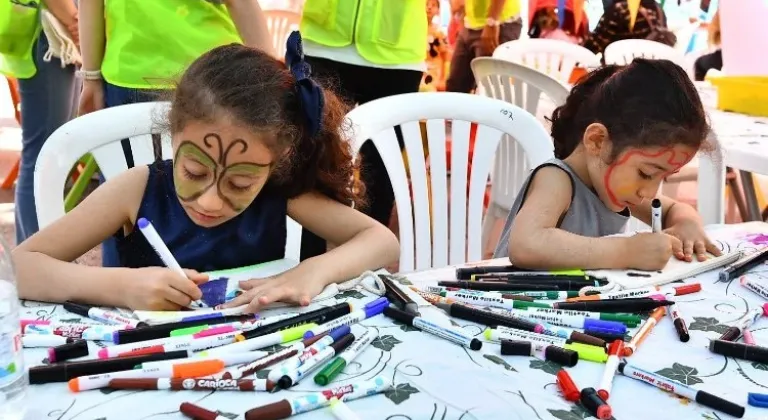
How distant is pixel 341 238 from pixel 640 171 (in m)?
0.49

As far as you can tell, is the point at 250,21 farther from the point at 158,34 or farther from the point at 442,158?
the point at 442,158

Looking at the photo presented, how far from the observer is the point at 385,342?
32.6 inches

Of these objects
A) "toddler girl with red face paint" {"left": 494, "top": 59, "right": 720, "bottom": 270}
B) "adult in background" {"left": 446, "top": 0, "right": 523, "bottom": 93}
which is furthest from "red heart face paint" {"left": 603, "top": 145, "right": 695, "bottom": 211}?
"adult in background" {"left": 446, "top": 0, "right": 523, "bottom": 93}

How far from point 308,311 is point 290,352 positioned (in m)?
0.14

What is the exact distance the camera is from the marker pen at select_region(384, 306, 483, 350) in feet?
2.68

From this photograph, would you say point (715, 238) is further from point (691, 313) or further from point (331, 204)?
point (331, 204)

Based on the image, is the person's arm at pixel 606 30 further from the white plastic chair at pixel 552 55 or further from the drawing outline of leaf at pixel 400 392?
the drawing outline of leaf at pixel 400 392

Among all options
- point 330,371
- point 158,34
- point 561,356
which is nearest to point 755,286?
point 561,356

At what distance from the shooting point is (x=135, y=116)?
132cm

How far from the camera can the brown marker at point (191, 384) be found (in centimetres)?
69

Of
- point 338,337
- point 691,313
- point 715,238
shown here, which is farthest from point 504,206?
point 338,337

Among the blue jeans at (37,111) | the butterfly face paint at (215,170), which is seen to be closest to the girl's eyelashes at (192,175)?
the butterfly face paint at (215,170)

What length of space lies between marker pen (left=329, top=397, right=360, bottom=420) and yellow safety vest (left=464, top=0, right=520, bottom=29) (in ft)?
9.76

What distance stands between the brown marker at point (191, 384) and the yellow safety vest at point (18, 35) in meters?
1.55
